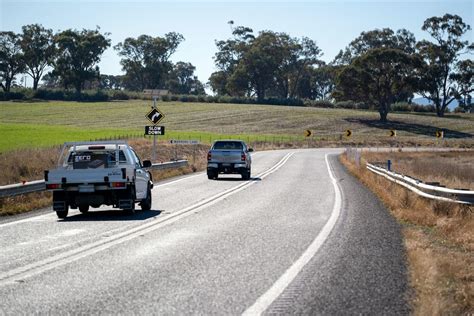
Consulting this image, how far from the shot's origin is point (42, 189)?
20.5 metres

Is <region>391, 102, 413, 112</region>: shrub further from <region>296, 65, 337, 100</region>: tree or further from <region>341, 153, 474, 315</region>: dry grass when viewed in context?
<region>341, 153, 474, 315</region>: dry grass

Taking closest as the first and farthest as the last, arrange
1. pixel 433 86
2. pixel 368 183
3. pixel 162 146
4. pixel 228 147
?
pixel 368 183
pixel 228 147
pixel 162 146
pixel 433 86

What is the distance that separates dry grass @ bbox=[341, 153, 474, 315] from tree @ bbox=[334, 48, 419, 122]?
80.7 metres

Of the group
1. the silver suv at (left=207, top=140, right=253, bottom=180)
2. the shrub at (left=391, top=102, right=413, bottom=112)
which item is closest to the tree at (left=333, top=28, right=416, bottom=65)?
the shrub at (left=391, top=102, right=413, bottom=112)

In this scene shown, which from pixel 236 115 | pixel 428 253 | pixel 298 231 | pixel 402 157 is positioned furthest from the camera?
pixel 236 115

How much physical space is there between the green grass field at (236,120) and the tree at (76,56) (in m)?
9.99

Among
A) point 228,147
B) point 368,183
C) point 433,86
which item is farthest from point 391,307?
point 433,86

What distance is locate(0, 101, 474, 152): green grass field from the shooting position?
97.8m

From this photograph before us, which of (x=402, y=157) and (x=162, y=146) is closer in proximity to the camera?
(x=162, y=146)

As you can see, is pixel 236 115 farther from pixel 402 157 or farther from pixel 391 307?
pixel 391 307

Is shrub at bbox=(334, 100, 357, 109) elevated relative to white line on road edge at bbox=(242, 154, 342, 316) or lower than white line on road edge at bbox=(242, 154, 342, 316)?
elevated

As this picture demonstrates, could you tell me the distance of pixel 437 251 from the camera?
36.9 ft

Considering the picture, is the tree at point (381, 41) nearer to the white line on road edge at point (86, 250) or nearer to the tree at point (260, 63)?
the tree at point (260, 63)

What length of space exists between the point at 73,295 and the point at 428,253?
5365mm
